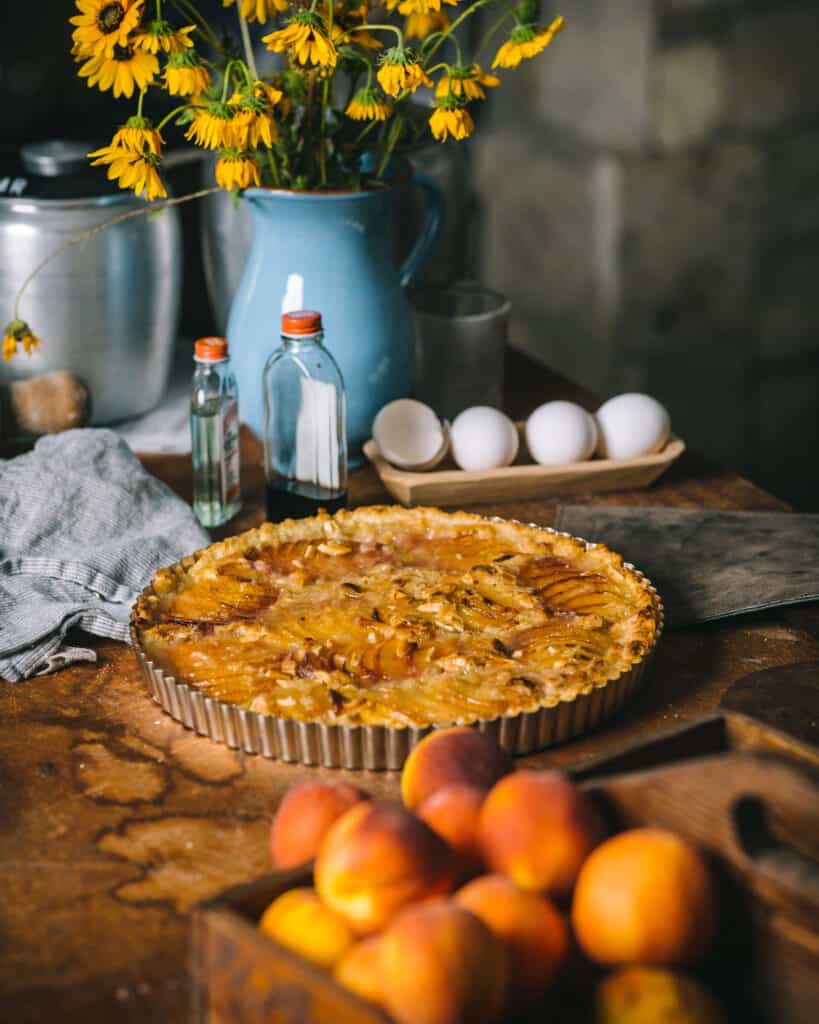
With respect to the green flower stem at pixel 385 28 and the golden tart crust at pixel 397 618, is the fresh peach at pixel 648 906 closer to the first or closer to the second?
the golden tart crust at pixel 397 618

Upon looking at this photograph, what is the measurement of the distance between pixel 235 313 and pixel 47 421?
1.08 ft

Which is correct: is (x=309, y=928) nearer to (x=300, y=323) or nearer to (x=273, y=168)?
(x=300, y=323)

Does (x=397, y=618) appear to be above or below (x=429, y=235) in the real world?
below

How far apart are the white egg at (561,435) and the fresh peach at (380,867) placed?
3.22 feet

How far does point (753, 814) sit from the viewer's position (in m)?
0.70

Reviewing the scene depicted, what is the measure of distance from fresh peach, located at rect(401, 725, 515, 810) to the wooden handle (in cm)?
11

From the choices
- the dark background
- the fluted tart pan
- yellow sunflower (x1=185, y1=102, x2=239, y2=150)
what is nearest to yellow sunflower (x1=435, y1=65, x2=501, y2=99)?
yellow sunflower (x1=185, y1=102, x2=239, y2=150)

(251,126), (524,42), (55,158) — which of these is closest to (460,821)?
(251,126)

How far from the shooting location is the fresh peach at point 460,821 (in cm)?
70

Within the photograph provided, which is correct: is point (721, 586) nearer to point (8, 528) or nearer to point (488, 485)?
point (488, 485)

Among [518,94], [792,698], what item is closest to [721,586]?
[792,698]

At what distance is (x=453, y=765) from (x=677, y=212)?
2387 millimetres

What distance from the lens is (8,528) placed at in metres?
1.40

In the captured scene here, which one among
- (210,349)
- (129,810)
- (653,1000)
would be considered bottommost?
(129,810)
